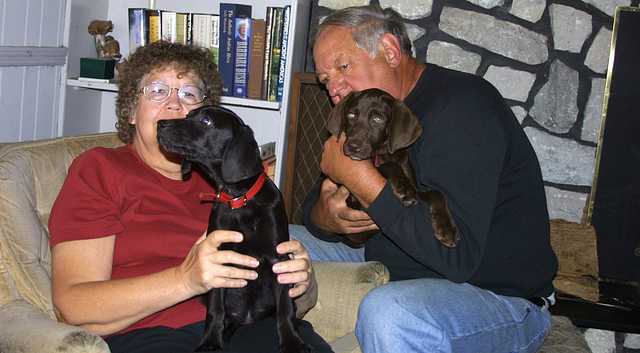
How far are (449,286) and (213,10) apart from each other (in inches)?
81.4

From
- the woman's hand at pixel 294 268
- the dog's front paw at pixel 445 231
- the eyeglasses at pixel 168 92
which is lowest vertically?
the woman's hand at pixel 294 268

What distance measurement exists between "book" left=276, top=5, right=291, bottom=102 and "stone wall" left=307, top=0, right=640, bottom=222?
436 mm

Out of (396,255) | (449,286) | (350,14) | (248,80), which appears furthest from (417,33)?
(449,286)

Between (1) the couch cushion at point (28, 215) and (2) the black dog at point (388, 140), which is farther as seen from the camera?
(2) the black dog at point (388, 140)

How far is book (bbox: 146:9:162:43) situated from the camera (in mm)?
3279

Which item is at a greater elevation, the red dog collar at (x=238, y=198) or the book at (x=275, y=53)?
the book at (x=275, y=53)

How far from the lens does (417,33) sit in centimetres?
344

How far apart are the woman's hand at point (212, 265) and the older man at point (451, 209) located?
16.0 inches

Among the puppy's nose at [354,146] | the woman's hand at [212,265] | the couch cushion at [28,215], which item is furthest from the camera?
the puppy's nose at [354,146]

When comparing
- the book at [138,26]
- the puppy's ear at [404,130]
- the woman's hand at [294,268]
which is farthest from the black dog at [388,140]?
the book at [138,26]

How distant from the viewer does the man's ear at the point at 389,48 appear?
2.18 metres

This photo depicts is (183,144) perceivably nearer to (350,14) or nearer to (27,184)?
(27,184)

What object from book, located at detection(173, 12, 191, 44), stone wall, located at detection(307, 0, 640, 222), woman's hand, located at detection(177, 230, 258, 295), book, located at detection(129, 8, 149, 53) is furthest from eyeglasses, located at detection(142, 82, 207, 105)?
stone wall, located at detection(307, 0, 640, 222)

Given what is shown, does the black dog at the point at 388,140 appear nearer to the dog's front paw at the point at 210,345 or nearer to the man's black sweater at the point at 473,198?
the man's black sweater at the point at 473,198
